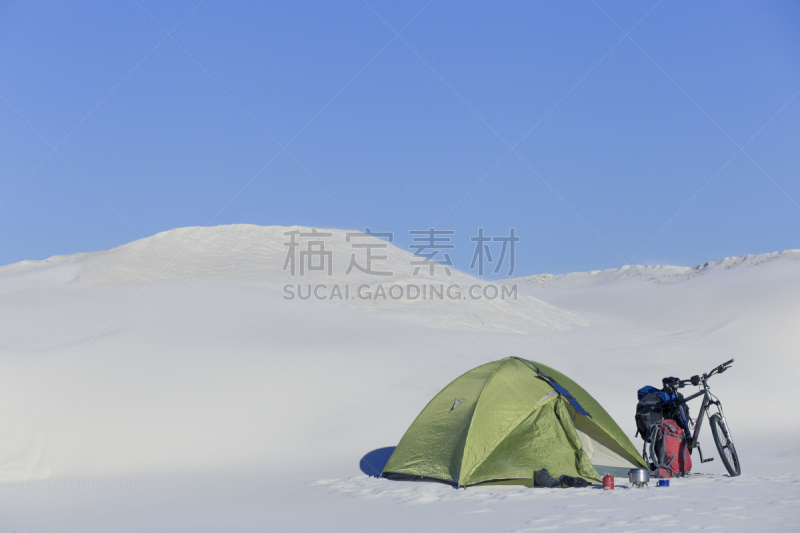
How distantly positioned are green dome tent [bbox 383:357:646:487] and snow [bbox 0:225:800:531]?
394 millimetres

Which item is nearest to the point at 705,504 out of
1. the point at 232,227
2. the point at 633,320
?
the point at 633,320

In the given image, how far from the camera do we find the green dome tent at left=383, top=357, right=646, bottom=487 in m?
9.00

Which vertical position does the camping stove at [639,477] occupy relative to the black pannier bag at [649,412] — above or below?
below

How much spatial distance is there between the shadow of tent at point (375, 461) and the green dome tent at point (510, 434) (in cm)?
90

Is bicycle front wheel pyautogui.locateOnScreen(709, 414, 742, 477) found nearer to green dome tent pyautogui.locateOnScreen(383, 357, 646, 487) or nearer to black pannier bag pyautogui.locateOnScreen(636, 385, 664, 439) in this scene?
black pannier bag pyautogui.locateOnScreen(636, 385, 664, 439)

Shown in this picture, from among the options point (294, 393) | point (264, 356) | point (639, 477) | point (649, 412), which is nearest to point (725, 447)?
point (649, 412)

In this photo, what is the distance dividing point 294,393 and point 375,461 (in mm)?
3534

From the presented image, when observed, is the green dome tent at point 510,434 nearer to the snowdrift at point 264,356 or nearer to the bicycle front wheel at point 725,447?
the bicycle front wheel at point 725,447

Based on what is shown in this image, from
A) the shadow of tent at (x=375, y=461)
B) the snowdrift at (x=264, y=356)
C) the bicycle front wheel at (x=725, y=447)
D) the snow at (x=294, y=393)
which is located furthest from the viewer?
the snowdrift at (x=264, y=356)

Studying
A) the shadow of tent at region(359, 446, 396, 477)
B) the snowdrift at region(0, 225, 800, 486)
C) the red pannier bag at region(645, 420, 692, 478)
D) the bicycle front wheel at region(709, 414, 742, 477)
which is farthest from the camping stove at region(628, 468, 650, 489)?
the snowdrift at region(0, 225, 800, 486)

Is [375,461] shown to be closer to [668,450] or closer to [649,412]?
[649,412]

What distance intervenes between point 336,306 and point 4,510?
15.2 metres

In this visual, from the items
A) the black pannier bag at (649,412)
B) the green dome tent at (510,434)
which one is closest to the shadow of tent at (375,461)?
the green dome tent at (510,434)

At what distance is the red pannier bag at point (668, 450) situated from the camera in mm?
9102
